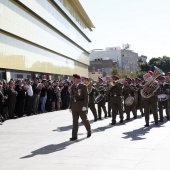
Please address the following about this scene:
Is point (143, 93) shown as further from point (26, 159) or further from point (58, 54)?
point (58, 54)

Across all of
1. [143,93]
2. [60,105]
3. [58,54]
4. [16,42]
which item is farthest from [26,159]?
[58,54]

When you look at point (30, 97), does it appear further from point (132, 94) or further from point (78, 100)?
point (78, 100)

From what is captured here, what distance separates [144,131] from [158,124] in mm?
2059

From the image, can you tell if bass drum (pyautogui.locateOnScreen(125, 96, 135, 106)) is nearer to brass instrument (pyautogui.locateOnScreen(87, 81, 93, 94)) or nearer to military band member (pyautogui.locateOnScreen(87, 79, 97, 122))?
military band member (pyautogui.locateOnScreen(87, 79, 97, 122))

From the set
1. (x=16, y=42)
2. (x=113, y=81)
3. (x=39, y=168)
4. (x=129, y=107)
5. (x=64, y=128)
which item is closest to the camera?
(x=39, y=168)

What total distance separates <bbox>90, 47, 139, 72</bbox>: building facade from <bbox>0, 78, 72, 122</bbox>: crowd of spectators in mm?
105136

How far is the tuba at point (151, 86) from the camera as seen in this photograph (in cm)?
1283

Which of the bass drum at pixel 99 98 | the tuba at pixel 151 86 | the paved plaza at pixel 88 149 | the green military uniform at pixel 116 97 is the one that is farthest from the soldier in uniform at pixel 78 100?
the bass drum at pixel 99 98

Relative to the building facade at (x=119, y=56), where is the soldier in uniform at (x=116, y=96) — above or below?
below

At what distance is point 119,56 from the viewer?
434 ft

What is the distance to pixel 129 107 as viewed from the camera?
15.3 meters

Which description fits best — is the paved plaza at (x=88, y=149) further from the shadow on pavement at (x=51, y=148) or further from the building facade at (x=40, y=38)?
the building facade at (x=40, y=38)

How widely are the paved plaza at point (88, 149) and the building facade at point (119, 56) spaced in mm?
116806

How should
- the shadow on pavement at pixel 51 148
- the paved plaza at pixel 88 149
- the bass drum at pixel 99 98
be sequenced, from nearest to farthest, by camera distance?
the paved plaza at pixel 88 149 → the shadow on pavement at pixel 51 148 → the bass drum at pixel 99 98
